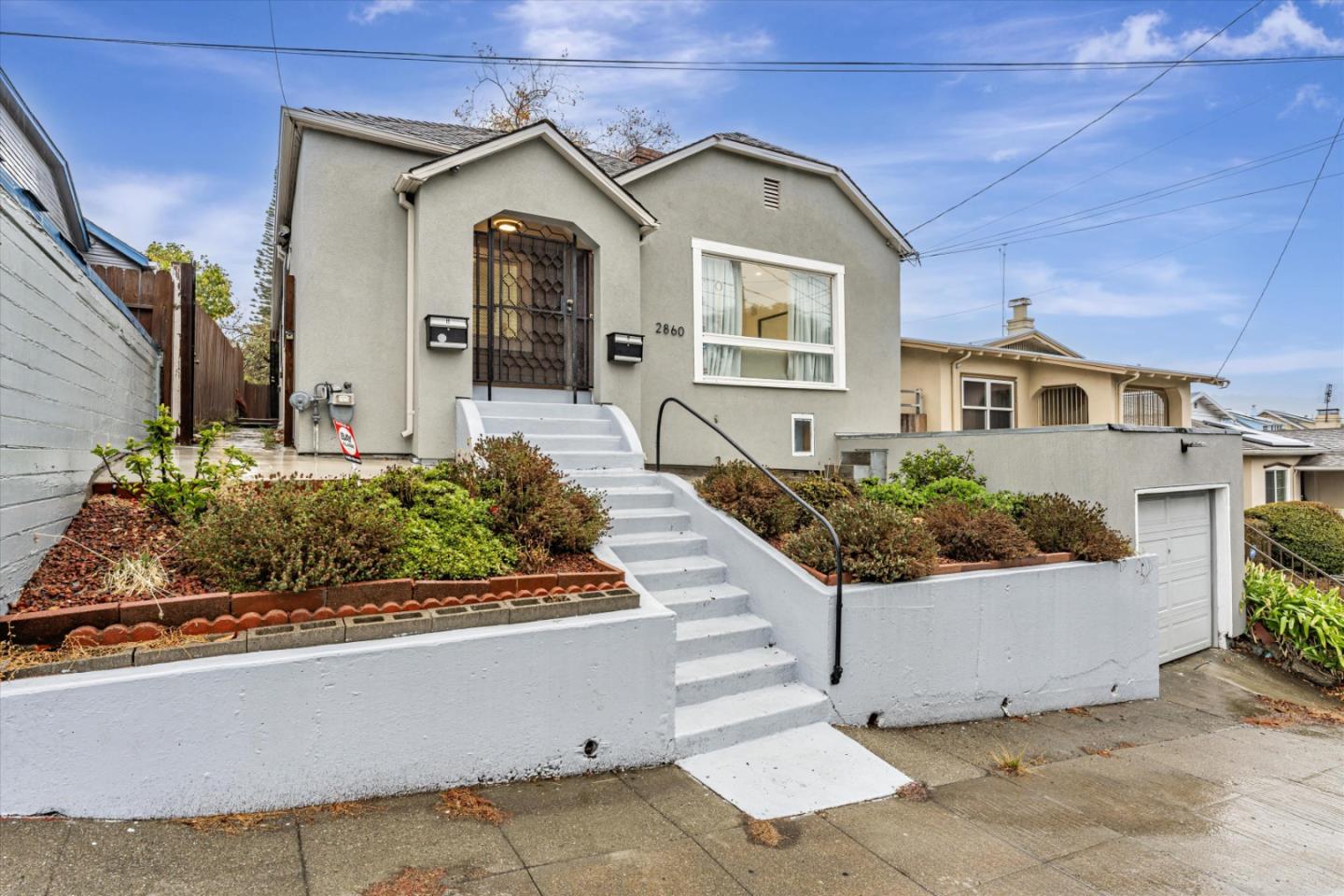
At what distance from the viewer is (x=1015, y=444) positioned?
27.6ft

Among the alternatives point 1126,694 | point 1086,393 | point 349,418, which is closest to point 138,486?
point 349,418

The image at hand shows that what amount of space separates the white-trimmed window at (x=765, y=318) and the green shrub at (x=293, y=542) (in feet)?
19.4

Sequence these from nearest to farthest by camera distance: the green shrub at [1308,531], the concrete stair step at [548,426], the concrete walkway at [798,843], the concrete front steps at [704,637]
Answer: the concrete walkway at [798,843]
the concrete front steps at [704,637]
the concrete stair step at [548,426]
the green shrub at [1308,531]

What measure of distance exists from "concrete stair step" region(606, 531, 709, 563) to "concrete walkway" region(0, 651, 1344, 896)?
6.31ft

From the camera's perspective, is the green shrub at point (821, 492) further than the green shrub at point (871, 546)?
Yes

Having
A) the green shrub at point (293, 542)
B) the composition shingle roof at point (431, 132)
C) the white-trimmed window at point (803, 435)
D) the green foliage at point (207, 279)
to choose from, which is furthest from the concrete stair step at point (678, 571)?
the green foliage at point (207, 279)

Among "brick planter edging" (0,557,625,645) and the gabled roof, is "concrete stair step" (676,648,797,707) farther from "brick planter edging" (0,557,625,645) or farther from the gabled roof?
the gabled roof

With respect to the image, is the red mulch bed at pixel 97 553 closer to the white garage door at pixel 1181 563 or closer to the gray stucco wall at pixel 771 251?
the gray stucco wall at pixel 771 251

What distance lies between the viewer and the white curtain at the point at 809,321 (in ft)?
34.0

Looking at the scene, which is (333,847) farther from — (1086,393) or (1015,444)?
(1086,393)

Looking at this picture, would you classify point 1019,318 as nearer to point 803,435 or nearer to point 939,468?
point 803,435

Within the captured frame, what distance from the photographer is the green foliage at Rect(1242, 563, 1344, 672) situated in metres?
8.55

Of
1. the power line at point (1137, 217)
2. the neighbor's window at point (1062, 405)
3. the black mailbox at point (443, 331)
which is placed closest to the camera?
the black mailbox at point (443, 331)

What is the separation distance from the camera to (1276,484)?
57.8 ft
